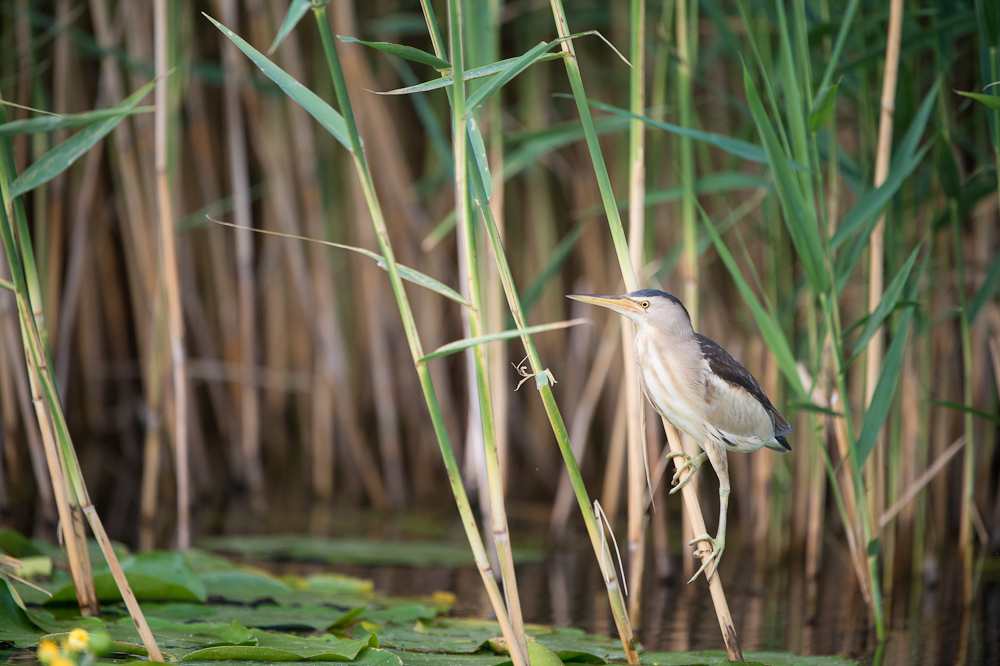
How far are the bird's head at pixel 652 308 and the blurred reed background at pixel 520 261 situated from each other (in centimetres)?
32

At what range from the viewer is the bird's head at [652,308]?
1596 millimetres

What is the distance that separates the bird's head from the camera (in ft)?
5.24

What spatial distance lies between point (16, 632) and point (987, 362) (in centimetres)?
318

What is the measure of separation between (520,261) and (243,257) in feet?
4.56

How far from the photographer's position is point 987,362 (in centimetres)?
321

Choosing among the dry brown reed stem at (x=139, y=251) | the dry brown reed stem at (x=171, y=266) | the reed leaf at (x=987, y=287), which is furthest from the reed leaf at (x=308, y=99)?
the dry brown reed stem at (x=139, y=251)

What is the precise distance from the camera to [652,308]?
1.60 metres

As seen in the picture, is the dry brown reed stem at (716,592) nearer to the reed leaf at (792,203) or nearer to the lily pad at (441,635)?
the lily pad at (441,635)

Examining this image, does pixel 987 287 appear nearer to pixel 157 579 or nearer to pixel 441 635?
pixel 441 635

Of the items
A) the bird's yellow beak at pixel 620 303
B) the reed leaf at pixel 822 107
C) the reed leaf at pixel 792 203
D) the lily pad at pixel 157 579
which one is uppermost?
the reed leaf at pixel 822 107

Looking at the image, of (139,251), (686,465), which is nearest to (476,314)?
(686,465)

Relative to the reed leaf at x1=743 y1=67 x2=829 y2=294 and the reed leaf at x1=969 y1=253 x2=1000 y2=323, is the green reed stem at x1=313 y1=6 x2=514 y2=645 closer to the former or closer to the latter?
the reed leaf at x1=743 y1=67 x2=829 y2=294

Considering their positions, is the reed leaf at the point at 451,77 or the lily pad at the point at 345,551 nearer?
the reed leaf at the point at 451,77

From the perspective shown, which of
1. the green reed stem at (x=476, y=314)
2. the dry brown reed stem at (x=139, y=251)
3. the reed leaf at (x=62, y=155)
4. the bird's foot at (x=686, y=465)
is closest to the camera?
the green reed stem at (x=476, y=314)
